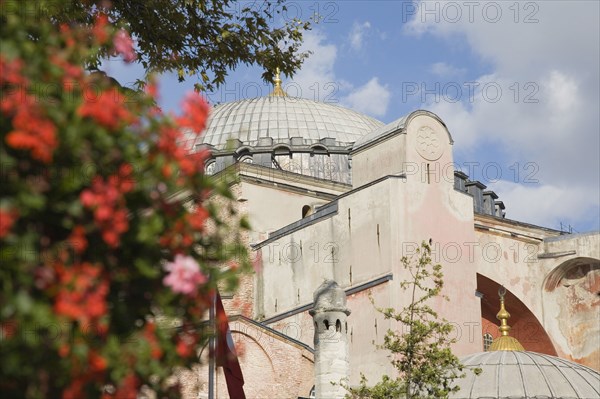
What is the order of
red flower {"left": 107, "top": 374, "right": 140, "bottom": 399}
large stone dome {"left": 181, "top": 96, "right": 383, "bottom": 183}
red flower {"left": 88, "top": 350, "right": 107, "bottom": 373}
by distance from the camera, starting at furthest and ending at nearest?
1. large stone dome {"left": 181, "top": 96, "right": 383, "bottom": 183}
2. red flower {"left": 107, "top": 374, "right": 140, "bottom": 399}
3. red flower {"left": 88, "top": 350, "right": 107, "bottom": 373}

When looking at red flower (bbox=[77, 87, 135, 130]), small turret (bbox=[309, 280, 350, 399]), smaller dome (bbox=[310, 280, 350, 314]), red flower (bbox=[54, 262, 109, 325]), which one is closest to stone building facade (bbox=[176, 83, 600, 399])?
small turret (bbox=[309, 280, 350, 399])

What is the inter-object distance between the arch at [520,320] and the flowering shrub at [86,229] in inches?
1128

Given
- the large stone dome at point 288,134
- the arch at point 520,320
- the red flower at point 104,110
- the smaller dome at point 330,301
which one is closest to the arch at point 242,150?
the large stone dome at point 288,134

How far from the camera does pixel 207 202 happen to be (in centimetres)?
580

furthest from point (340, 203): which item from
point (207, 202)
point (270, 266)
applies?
point (207, 202)

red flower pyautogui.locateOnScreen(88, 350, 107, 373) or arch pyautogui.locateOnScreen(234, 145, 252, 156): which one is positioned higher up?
arch pyautogui.locateOnScreen(234, 145, 252, 156)

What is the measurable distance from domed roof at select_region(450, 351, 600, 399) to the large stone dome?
57.6ft

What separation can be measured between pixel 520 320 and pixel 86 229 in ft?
100

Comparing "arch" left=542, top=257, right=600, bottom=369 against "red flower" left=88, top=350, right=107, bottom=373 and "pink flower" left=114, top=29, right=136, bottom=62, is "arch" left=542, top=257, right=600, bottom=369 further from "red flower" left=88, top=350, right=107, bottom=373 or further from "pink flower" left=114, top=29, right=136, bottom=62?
"red flower" left=88, top=350, right=107, bottom=373

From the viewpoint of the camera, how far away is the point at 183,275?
515cm

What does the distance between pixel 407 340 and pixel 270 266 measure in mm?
13837

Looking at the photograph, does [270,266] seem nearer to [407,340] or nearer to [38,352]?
[407,340]

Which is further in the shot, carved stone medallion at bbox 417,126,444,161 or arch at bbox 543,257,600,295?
arch at bbox 543,257,600,295

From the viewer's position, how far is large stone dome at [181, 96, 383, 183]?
41.0 metres
